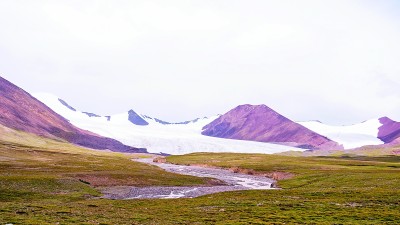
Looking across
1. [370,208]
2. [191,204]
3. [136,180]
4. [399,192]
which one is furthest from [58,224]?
[136,180]

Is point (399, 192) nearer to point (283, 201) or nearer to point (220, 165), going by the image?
point (283, 201)

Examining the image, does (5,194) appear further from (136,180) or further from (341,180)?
(341,180)

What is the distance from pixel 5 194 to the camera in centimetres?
5384

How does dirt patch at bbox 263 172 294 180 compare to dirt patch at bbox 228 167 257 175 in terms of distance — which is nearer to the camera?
dirt patch at bbox 263 172 294 180

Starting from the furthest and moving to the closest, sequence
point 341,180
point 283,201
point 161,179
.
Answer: point 161,179 < point 341,180 < point 283,201

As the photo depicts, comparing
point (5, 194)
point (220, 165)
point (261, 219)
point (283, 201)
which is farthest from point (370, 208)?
point (220, 165)

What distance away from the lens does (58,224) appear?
31141 millimetres

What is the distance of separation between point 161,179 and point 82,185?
85.2ft

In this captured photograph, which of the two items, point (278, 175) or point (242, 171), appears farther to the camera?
point (242, 171)

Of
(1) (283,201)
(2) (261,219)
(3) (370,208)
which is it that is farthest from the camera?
(1) (283,201)

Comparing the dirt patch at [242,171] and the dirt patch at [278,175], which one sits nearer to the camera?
the dirt patch at [278,175]

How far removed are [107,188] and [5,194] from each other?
21581 mm

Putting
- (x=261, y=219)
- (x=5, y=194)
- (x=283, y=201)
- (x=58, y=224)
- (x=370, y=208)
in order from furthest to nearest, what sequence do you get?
(x=5, y=194) → (x=283, y=201) → (x=370, y=208) → (x=261, y=219) → (x=58, y=224)

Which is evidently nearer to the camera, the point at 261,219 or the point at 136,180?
the point at 261,219
